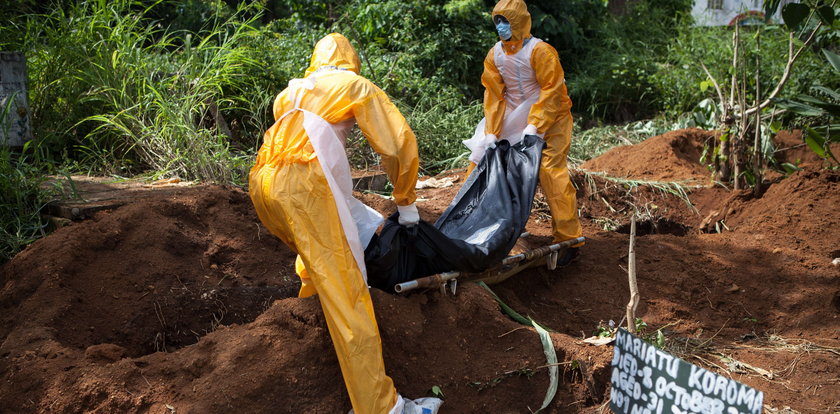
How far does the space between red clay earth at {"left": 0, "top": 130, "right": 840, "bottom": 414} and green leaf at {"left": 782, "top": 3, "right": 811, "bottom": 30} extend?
1306 mm

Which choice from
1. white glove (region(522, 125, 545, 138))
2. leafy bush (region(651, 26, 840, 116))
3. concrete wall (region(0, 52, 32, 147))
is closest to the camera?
white glove (region(522, 125, 545, 138))

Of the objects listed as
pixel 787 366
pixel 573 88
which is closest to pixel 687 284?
pixel 787 366

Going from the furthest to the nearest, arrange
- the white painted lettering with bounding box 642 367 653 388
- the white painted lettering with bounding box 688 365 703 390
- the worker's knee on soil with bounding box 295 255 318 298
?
the worker's knee on soil with bounding box 295 255 318 298 → the white painted lettering with bounding box 642 367 653 388 → the white painted lettering with bounding box 688 365 703 390

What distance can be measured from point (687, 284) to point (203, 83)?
3.99 metres

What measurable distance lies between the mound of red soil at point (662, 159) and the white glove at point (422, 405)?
Answer: 170 inches

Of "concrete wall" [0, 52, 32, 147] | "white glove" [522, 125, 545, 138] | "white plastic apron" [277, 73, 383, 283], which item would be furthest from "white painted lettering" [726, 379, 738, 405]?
"concrete wall" [0, 52, 32, 147]

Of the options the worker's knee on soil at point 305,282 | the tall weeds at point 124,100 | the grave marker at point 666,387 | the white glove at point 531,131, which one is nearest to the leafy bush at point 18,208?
the tall weeds at point 124,100

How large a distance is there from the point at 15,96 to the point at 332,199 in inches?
130

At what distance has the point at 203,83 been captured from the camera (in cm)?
619

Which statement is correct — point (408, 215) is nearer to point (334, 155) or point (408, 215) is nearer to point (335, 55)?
point (334, 155)

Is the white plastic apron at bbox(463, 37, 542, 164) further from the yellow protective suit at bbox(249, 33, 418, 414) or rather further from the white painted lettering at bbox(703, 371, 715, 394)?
the white painted lettering at bbox(703, 371, 715, 394)

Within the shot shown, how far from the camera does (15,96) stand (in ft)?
17.4

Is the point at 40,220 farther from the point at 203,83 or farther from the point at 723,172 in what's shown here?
the point at 723,172

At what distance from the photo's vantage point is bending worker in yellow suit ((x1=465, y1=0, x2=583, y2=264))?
15.9 ft
